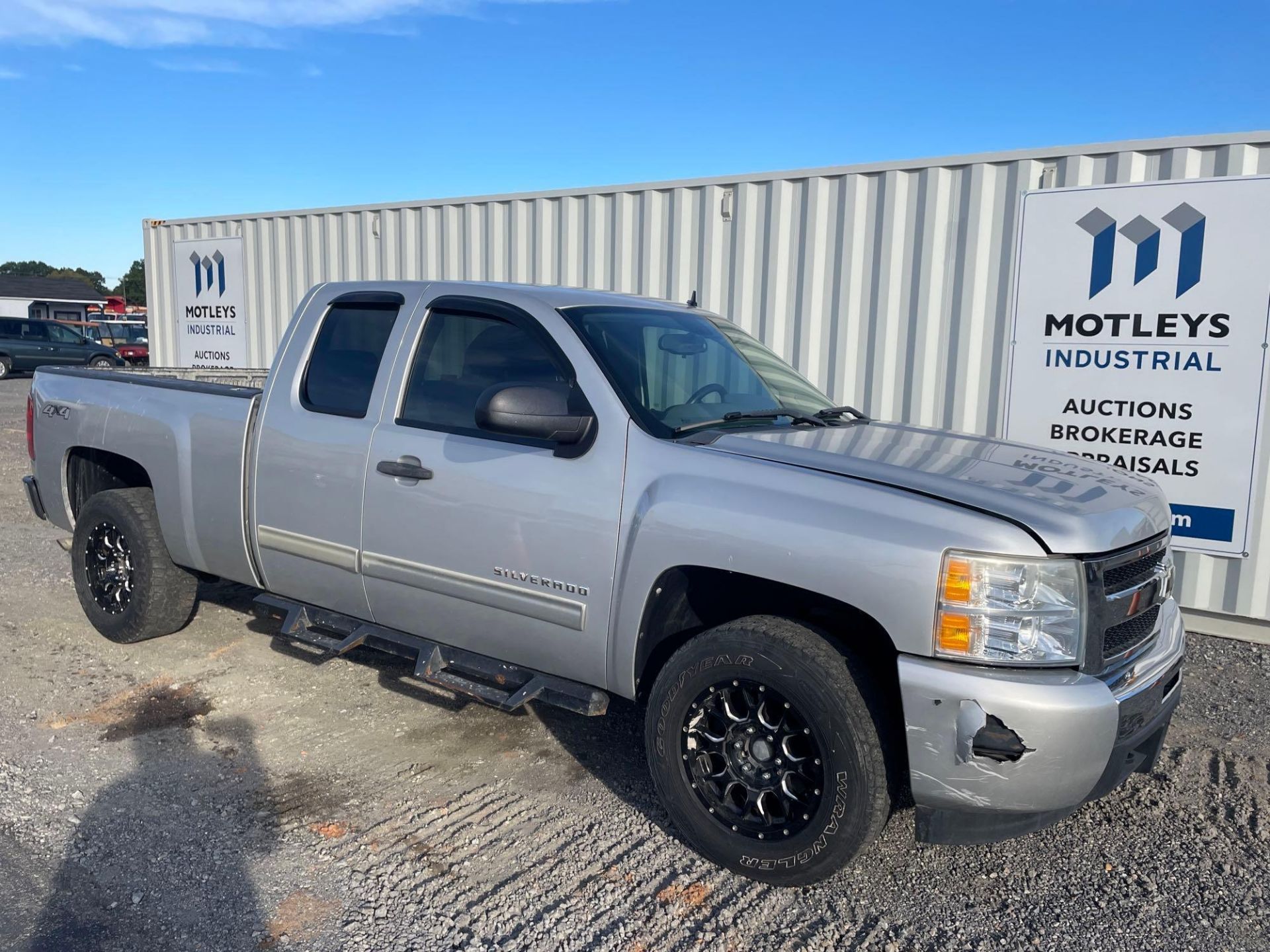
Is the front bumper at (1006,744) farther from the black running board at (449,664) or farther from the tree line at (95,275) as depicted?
the tree line at (95,275)

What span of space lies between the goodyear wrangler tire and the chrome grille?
698 mm

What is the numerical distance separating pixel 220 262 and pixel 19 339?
68.9 ft

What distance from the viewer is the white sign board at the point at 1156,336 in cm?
581

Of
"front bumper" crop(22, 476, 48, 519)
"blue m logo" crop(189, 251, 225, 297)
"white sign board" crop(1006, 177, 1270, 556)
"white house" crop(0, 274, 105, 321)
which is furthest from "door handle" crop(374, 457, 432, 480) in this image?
"white house" crop(0, 274, 105, 321)

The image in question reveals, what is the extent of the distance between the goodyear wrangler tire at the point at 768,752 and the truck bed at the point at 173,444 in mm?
2468

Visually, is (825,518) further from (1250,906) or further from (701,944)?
(1250,906)

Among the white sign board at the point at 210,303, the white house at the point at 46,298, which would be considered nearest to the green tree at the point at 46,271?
the white house at the point at 46,298

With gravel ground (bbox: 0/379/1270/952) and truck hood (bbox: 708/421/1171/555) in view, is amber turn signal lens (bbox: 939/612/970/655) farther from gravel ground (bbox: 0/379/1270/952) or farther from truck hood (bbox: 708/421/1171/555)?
gravel ground (bbox: 0/379/1270/952)

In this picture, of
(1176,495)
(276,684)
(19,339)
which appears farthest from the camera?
(19,339)

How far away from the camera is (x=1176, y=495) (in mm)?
6102

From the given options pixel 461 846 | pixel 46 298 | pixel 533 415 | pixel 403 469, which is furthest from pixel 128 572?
pixel 46 298

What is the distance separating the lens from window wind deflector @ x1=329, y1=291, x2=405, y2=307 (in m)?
4.38

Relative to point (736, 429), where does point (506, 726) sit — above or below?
below

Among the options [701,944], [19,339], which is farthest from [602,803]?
[19,339]
